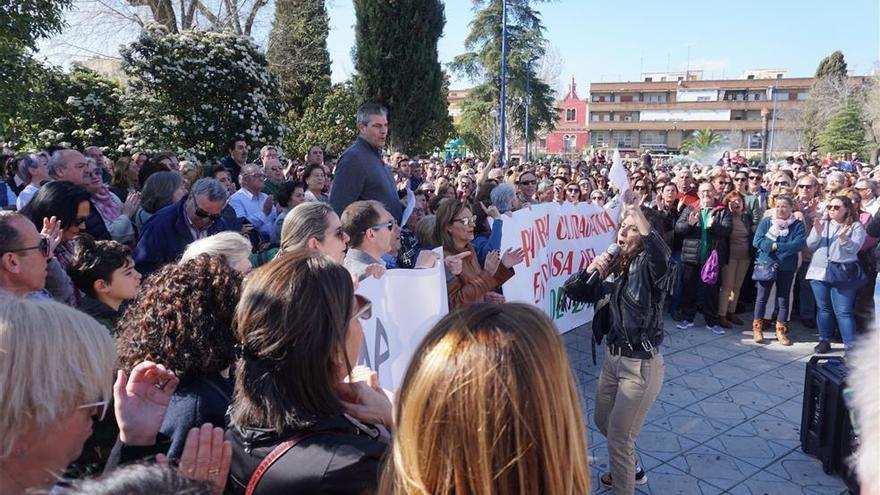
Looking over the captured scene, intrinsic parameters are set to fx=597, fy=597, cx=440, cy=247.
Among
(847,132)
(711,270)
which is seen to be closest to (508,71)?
(847,132)

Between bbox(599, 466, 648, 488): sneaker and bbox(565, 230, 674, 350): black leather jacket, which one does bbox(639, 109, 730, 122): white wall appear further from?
bbox(565, 230, 674, 350): black leather jacket

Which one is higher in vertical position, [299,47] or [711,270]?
[299,47]

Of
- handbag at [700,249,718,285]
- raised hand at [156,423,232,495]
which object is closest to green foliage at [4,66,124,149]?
handbag at [700,249,718,285]

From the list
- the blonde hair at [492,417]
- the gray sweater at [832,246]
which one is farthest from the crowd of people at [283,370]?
the gray sweater at [832,246]

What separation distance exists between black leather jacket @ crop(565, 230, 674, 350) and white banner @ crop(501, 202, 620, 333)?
1489mm

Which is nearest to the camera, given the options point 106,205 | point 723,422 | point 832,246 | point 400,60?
point 723,422

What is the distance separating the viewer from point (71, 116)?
1171 centimetres

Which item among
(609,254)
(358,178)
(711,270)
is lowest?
(711,270)

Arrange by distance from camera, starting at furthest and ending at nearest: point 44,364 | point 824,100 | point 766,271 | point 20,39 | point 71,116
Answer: point 824,100
point 71,116
point 20,39
point 766,271
point 44,364

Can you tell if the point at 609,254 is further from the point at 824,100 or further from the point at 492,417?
the point at 824,100

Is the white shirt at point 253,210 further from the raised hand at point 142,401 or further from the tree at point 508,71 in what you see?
the tree at point 508,71

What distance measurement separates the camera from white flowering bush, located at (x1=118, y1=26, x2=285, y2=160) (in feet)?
36.0

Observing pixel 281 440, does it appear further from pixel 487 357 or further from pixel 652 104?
pixel 652 104

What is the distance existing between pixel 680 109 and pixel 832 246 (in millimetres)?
87970
